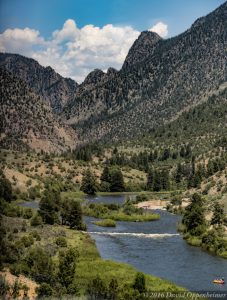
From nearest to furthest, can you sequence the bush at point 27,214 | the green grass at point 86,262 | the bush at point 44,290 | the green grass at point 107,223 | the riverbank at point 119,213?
1. the bush at point 44,290
2. the green grass at point 86,262
3. the bush at point 27,214
4. the green grass at point 107,223
5. the riverbank at point 119,213

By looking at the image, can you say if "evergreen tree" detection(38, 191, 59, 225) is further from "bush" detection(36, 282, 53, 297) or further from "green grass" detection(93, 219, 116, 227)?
"bush" detection(36, 282, 53, 297)

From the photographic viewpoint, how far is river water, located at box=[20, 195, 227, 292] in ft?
247

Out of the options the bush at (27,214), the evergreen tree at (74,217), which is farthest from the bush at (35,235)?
the bush at (27,214)

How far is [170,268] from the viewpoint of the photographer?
80125mm

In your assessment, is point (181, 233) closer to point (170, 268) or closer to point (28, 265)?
point (170, 268)

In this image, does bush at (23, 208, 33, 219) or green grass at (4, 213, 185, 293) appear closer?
green grass at (4, 213, 185, 293)

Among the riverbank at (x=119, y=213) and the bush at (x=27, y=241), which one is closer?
the bush at (x=27, y=241)

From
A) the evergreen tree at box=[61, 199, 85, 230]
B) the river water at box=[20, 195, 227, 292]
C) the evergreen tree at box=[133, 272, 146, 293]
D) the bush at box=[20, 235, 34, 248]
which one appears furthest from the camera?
the evergreen tree at box=[61, 199, 85, 230]

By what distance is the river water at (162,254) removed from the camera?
75312 millimetres

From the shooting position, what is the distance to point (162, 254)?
89.9 m

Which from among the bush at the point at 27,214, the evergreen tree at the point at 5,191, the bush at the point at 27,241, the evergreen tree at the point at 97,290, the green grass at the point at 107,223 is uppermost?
the evergreen tree at the point at 5,191

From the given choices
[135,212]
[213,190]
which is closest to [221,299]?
[135,212]

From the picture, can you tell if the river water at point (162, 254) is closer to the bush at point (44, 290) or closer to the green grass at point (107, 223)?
the green grass at point (107, 223)

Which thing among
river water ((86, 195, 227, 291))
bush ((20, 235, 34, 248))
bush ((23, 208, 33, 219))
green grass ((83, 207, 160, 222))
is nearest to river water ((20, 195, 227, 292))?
river water ((86, 195, 227, 291))
